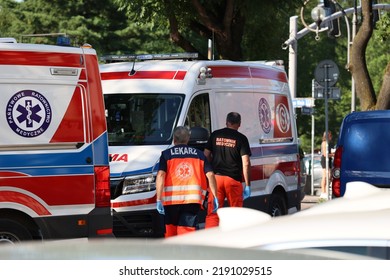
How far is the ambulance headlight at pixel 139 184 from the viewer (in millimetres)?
11578

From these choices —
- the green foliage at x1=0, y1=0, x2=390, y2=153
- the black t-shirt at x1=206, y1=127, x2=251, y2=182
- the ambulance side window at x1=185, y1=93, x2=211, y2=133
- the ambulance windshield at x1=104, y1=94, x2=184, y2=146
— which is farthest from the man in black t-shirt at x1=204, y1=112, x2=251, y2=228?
the green foliage at x1=0, y1=0, x2=390, y2=153

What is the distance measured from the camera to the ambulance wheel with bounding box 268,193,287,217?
14.3 metres

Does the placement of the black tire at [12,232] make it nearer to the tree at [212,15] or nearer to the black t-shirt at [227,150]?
the black t-shirt at [227,150]

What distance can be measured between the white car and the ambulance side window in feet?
28.6

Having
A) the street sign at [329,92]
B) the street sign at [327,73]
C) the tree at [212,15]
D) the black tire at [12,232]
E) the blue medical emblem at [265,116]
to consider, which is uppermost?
the tree at [212,15]

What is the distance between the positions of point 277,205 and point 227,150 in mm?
2995

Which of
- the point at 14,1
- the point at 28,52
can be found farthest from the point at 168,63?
the point at 14,1

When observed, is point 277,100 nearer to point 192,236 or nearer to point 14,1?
point 192,236

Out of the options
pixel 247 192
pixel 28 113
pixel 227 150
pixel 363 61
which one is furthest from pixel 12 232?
pixel 363 61

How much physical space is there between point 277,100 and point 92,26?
31016 millimetres

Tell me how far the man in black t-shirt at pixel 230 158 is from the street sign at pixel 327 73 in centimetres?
924

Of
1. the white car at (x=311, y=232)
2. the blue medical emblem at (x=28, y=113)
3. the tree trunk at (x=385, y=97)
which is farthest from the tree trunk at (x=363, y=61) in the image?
the white car at (x=311, y=232)

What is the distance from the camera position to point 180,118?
12.3 meters

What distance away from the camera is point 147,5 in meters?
23.1
